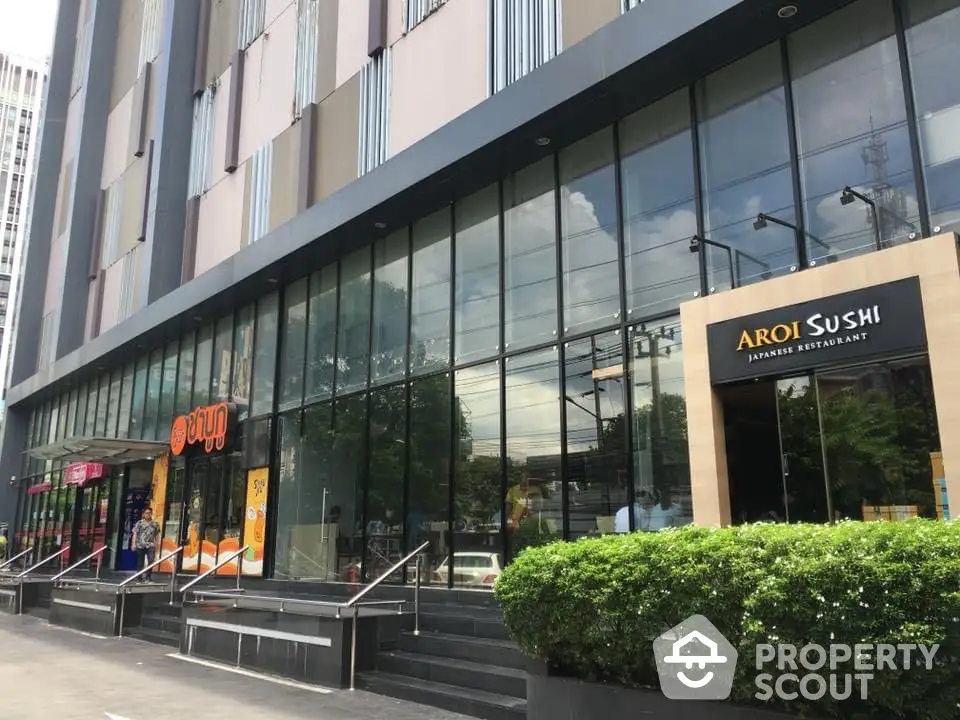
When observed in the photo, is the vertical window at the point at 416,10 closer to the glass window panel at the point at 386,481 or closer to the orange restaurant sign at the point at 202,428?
the glass window panel at the point at 386,481

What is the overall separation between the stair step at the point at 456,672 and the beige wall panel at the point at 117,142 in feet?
71.8

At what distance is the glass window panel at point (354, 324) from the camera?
14.7 m

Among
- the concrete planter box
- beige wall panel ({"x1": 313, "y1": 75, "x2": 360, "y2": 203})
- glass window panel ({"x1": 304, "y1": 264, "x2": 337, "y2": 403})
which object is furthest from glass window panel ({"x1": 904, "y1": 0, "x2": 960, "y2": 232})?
glass window panel ({"x1": 304, "y1": 264, "x2": 337, "y2": 403})

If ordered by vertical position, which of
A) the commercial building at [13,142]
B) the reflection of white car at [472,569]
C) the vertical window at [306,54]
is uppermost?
the commercial building at [13,142]

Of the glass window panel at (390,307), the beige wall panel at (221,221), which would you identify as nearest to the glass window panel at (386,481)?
the glass window panel at (390,307)

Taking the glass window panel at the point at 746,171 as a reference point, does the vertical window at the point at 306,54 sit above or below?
above

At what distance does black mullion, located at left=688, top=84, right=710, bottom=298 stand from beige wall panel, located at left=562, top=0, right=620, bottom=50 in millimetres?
1859

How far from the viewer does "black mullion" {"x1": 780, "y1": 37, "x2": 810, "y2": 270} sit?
28.5 feet

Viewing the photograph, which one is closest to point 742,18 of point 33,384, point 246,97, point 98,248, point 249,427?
point 249,427

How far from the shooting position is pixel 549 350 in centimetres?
1110

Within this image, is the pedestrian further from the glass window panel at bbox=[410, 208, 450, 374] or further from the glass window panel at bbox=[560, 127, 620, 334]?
the glass window panel at bbox=[560, 127, 620, 334]

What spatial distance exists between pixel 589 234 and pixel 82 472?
20414 mm

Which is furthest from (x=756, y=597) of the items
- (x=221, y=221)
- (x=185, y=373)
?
(x=185, y=373)

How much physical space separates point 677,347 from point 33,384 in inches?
1068
